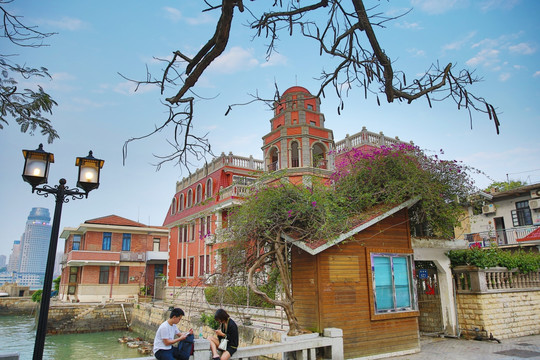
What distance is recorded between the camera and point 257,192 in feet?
28.3

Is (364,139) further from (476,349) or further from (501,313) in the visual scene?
(476,349)

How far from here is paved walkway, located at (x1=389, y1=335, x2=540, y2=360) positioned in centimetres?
825

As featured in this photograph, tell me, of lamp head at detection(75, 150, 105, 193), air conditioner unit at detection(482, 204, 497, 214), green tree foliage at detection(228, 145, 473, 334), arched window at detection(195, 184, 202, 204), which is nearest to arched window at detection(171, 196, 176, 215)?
arched window at detection(195, 184, 202, 204)

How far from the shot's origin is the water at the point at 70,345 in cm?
1823

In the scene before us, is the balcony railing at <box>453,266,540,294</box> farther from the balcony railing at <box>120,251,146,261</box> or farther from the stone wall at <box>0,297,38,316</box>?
the stone wall at <box>0,297,38,316</box>

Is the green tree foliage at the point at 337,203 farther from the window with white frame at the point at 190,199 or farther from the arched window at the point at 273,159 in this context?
the window with white frame at the point at 190,199

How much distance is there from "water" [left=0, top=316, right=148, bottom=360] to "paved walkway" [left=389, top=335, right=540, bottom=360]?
44.3 feet

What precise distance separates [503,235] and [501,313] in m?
15.6

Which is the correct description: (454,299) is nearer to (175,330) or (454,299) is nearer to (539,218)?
(175,330)

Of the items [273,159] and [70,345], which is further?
[273,159]

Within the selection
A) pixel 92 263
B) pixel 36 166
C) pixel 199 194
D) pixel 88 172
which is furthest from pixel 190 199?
pixel 36 166

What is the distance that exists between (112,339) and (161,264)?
13.5 meters

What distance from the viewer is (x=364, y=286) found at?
837cm

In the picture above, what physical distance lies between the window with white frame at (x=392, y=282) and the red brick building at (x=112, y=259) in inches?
1094
